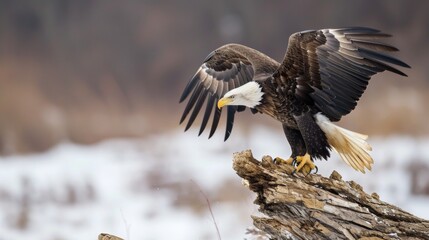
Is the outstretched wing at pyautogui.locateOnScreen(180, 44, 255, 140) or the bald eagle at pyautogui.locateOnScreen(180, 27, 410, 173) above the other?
the outstretched wing at pyautogui.locateOnScreen(180, 44, 255, 140)

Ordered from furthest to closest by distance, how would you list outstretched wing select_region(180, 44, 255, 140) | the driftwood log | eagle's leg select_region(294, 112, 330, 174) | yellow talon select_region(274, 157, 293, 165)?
outstretched wing select_region(180, 44, 255, 140), eagle's leg select_region(294, 112, 330, 174), yellow talon select_region(274, 157, 293, 165), the driftwood log

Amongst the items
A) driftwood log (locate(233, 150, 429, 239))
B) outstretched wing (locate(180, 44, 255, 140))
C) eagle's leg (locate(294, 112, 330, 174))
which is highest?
outstretched wing (locate(180, 44, 255, 140))

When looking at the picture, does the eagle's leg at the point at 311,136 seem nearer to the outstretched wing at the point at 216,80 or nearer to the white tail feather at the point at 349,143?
the white tail feather at the point at 349,143

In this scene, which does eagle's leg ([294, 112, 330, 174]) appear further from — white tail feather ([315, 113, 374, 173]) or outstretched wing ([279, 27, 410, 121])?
outstretched wing ([279, 27, 410, 121])

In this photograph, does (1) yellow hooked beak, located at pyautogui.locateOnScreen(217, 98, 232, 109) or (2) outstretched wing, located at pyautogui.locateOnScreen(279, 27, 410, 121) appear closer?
(2) outstretched wing, located at pyautogui.locateOnScreen(279, 27, 410, 121)

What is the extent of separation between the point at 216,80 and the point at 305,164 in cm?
214

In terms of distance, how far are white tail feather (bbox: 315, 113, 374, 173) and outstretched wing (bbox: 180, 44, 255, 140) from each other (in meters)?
1.32

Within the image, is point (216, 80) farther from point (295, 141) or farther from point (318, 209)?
point (318, 209)

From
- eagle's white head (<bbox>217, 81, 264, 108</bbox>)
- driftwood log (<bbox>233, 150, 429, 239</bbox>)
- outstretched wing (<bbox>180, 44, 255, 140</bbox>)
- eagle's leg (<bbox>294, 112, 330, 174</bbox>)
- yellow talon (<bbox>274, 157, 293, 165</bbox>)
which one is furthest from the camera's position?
outstretched wing (<bbox>180, 44, 255, 140</bbox>)

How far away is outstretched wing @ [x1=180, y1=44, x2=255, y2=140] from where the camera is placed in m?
5.91

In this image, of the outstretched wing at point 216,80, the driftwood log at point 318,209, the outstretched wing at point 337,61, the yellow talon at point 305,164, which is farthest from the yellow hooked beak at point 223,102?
the outstretched wing at point 216,80

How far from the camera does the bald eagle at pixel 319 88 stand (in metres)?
4.27

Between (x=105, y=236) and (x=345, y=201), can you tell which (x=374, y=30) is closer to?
(x=345, y=201)

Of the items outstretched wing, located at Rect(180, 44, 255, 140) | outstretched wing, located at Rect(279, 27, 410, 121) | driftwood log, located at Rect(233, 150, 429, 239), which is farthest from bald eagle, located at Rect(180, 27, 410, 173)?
outstretched wing, located at Rect(180, 44, 255, 140)
